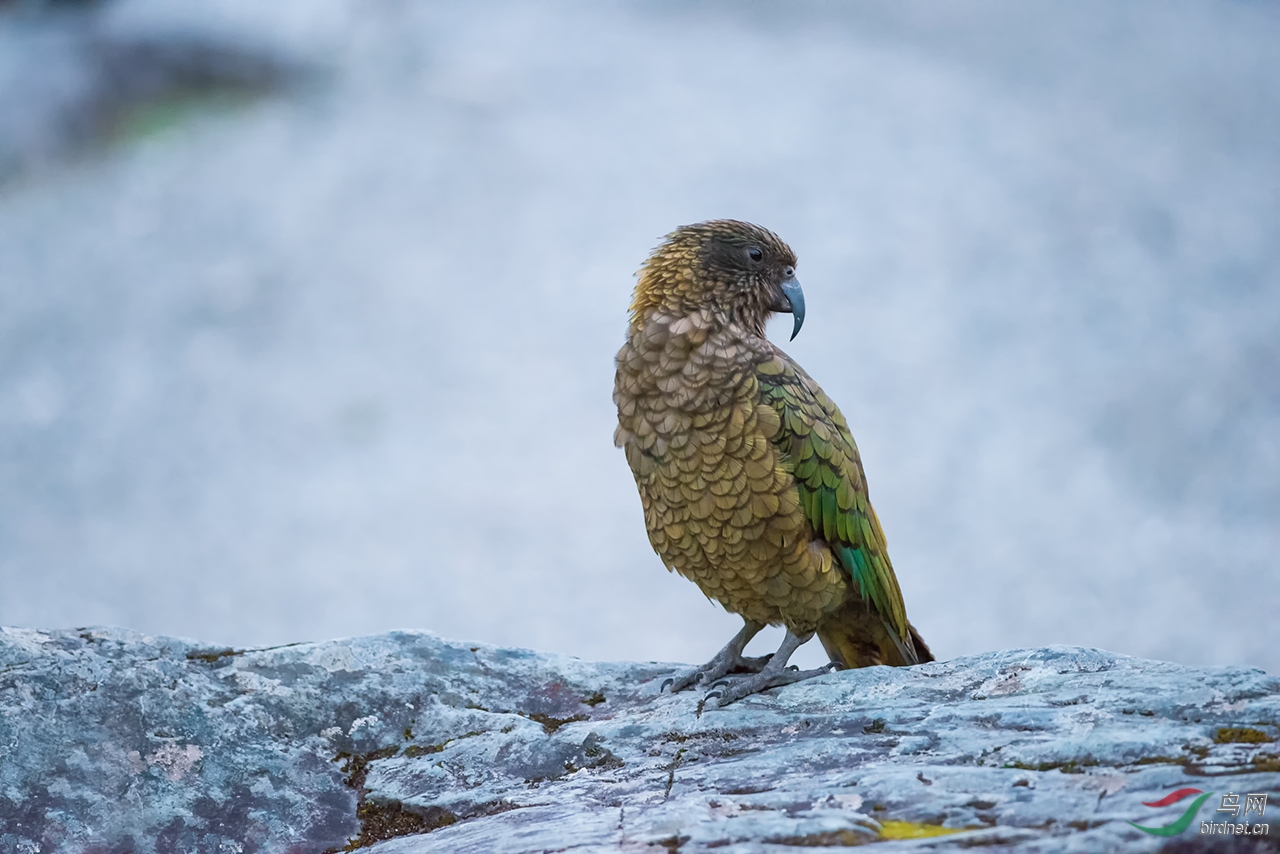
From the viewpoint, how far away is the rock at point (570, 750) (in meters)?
3.13

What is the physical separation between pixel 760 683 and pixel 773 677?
92mm

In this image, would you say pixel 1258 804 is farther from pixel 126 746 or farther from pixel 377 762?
pixel 126 746

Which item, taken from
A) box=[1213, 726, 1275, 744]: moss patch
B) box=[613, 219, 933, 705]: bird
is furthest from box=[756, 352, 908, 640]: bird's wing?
box=[1213, 726, 1275, 744]: moss patch

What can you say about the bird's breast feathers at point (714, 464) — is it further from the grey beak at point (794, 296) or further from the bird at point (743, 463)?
the grey beak at point (794, 296)

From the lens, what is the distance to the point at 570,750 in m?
4.38

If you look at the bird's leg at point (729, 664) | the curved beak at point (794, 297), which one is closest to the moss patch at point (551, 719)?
the bird's leg at point (729, 664)

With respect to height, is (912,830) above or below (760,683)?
below

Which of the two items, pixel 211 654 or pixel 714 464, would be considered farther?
pixel 211 654

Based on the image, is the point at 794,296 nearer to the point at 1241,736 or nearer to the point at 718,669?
the point at 718,669
